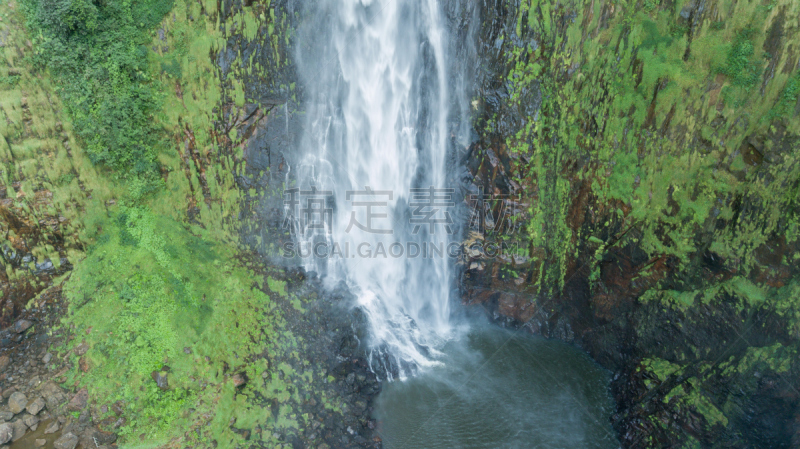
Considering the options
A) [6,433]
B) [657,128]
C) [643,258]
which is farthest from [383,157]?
[6,433]

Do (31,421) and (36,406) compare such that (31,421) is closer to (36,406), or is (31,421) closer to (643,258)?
(36,406)

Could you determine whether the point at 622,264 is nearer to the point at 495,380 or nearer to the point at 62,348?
the point at 495,380

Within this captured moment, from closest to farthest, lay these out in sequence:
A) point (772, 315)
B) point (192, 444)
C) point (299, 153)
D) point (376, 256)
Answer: point (772, 315), point (192, 444), point (299, 153), point (376, 256)

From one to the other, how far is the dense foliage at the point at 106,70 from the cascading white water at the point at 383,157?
3.78 metres

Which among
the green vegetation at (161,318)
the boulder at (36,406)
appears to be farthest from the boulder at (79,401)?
the boulder at (36,406)

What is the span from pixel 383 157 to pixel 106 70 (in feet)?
23.2

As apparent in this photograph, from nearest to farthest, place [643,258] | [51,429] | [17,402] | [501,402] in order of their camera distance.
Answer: [51,429], [17,402], [501,402], [643,258]

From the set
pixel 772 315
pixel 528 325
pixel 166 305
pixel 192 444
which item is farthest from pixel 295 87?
pixel 772 315

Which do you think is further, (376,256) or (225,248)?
(376,256)

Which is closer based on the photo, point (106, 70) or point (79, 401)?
point (79, 401)

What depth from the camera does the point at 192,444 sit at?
8.84 meters

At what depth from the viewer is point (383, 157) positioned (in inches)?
491

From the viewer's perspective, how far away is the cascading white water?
1166 cm

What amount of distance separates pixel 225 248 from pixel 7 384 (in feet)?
16.7
